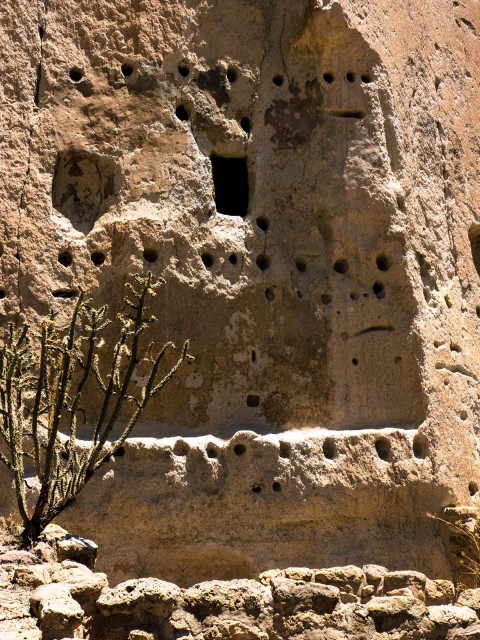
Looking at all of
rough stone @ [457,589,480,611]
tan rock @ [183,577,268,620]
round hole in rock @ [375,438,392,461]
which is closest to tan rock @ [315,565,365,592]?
rough stone @ [457,589,480,611]

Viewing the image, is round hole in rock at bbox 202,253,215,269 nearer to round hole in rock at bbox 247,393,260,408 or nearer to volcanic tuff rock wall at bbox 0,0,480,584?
volcanic tuff rock wall at bbox 0,0,480,584

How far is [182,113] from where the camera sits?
404 inches

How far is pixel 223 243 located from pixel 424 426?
2.15m

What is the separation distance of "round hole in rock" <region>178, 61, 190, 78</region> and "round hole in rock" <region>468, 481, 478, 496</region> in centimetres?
402

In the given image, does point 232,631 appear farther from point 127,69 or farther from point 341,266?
point 127,69

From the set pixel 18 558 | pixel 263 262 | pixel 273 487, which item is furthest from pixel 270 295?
pixel 18 558

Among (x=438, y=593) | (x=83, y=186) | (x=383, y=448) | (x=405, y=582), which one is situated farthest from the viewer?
(x=383, y=448)

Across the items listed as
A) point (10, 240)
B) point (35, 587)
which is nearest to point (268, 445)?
point (10, 240)

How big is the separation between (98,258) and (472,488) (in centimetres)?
355

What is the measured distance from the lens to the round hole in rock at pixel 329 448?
985 cm

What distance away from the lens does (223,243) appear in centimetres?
1004

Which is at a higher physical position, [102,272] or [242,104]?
[242,104]

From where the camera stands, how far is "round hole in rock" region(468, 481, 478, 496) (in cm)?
1034

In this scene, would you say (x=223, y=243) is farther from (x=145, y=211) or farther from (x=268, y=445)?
(x=268, y=445)
